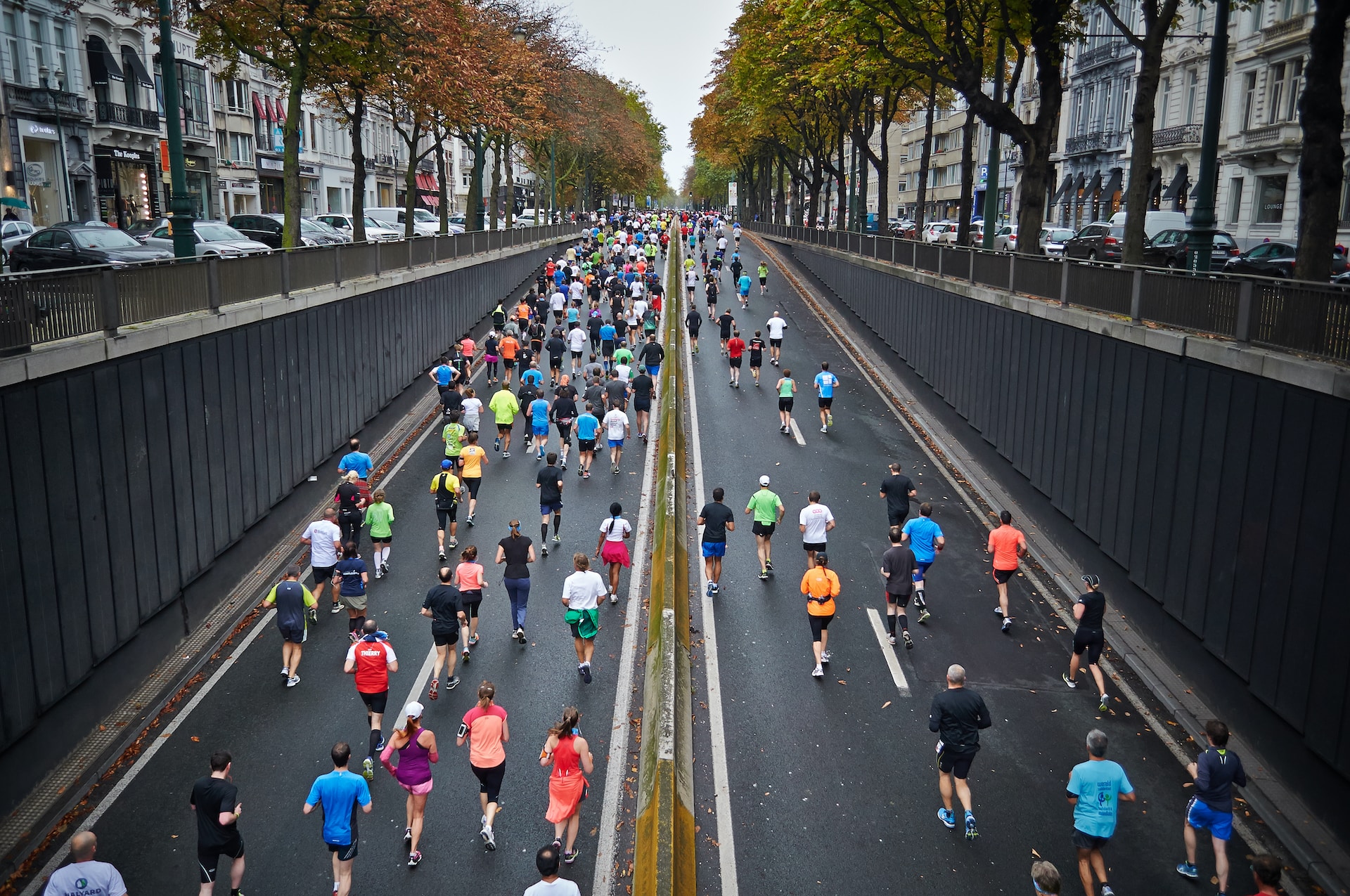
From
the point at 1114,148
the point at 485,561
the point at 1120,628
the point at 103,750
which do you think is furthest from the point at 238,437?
the point at 1114,148

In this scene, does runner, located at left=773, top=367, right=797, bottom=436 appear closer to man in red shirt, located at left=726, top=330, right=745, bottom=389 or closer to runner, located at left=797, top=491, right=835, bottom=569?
man in red shirt, located at left=726, top=330, right=745, bottom=389

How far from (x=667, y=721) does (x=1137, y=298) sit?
952 centimetres

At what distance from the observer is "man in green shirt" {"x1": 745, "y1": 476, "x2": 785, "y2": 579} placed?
15.6 meters

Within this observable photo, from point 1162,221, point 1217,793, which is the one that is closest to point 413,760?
point 1217,793

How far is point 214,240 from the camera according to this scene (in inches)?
1007

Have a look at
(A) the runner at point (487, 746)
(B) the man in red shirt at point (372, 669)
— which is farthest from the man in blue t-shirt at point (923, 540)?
(B) the man in red shirt at point (372, 669)

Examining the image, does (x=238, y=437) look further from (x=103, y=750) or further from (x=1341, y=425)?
(x=1341, y=425)

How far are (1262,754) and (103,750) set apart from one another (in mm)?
12764

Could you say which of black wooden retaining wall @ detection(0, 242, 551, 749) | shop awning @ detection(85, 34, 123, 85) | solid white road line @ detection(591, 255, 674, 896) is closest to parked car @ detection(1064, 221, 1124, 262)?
solid white road line @ detection(591, 255, 674, 896)

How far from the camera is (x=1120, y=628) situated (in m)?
14.1

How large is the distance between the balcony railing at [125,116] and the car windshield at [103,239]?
2275cm

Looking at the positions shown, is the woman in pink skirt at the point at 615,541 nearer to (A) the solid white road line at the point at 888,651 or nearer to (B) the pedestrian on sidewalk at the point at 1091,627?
(A) the solid white road line at the point at 888,651

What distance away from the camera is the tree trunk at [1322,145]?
43.3 ft

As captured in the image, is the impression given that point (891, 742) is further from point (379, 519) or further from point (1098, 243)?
point (1098, 243)
